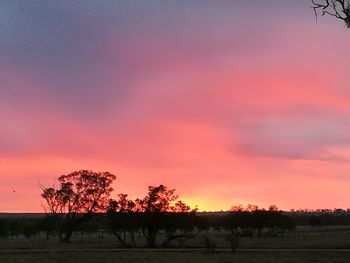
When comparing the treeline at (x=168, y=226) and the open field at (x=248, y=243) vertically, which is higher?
the treeline at (x=168, y=226)

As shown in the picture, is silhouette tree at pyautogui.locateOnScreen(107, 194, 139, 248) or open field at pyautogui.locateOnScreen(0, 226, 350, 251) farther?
silhouette tree at pyautogui.locateOnScreen(107, 194, 139, 248)

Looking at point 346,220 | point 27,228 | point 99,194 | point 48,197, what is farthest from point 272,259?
point 346,220

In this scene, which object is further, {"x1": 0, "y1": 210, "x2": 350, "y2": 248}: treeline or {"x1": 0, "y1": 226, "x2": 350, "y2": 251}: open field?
{"x1": 0, "y1": 210, "x2": 350, "y2": 248}: treeline

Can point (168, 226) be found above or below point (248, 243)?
above

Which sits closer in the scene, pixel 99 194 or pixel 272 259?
pixel 272 259

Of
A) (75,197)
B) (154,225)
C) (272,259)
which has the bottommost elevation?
(272,259)

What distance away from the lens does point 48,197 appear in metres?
94.9

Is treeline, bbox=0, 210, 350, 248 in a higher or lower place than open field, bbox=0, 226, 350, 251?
higher

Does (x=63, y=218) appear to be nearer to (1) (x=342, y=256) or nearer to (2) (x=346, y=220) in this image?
(1) (x=342, y=256)

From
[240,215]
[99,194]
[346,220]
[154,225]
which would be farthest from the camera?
[346,220]

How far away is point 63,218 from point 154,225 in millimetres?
27792

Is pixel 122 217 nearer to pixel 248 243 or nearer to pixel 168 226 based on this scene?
pixel 168 226

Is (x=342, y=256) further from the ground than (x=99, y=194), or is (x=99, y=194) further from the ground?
(x=99, y=194)

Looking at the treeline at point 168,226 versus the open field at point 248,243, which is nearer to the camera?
the open field at point 248,243
